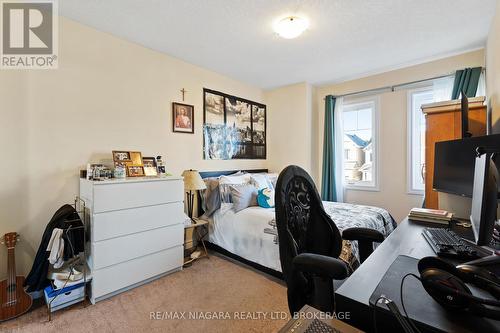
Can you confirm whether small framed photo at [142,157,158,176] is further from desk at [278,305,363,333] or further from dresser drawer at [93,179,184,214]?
desk at [278,305,363,333]

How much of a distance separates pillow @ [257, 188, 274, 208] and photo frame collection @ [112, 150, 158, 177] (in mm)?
1274

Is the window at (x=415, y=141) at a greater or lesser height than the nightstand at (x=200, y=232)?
greater

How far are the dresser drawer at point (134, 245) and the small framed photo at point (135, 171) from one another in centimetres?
60

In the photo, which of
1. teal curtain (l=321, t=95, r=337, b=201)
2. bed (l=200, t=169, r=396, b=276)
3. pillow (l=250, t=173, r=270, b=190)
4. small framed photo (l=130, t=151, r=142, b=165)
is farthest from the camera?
teal curtain (l=321, t=95, r=337, b=201)

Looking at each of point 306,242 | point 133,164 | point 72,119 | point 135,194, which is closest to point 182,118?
point 133,164

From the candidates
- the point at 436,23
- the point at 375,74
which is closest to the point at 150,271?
the point at 436,23

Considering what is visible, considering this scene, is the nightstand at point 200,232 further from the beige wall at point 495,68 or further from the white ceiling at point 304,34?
the beige wall at point 495,68

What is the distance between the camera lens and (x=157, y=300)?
1.98 m

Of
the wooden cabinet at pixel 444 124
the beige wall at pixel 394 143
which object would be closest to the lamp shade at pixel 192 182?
the wooden cabinet at pixel 444 124

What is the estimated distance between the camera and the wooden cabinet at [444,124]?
2.19m

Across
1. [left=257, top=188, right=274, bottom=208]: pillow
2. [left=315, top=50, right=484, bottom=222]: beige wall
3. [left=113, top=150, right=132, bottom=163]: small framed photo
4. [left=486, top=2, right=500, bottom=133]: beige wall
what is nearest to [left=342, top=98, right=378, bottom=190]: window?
[left=315, top=50, right=484, bottom=222]: beige wall

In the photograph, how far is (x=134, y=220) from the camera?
6.97 ft

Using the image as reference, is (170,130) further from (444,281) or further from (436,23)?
(436,23)

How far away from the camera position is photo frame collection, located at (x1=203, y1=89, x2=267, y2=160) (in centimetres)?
337
